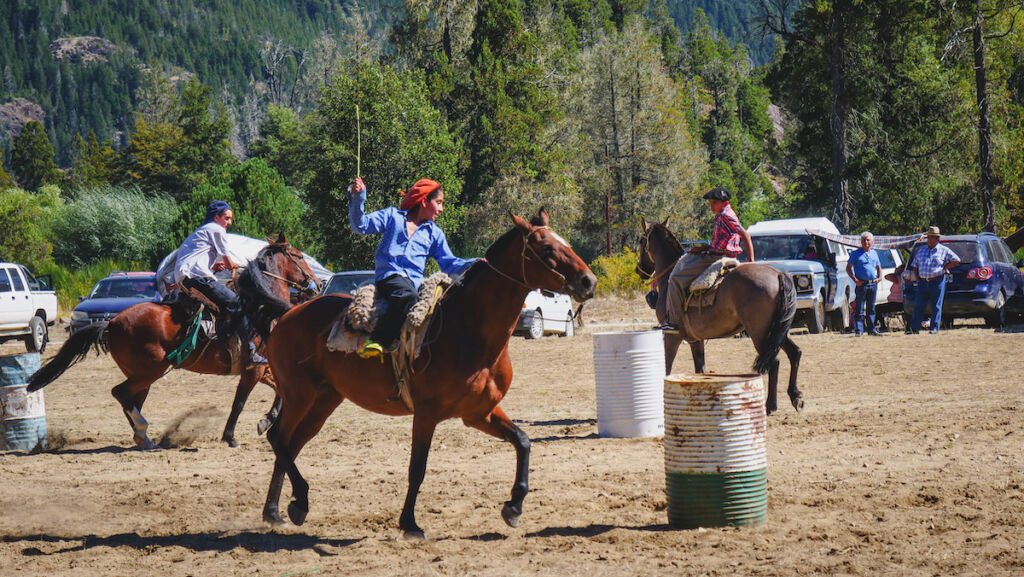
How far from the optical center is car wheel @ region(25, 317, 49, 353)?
96.9ft

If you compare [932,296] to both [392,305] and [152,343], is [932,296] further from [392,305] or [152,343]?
[392,305]

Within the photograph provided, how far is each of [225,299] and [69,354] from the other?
6.16 ft

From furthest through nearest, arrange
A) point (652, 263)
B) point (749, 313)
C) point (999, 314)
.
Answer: point (999, 314) < point (652, 263) < point (749, 313)

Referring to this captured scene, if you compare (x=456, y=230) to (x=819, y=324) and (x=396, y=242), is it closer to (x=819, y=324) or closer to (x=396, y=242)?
(x=819, y=324)

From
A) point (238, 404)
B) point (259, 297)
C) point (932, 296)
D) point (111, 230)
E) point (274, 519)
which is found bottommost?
point (932, 296)

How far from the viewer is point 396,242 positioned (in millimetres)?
8391

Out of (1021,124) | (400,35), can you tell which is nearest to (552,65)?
(400,35)

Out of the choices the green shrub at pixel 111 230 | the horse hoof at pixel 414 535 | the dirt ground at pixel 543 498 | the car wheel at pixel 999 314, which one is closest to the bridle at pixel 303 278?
the dirt ground at pixel 543 498

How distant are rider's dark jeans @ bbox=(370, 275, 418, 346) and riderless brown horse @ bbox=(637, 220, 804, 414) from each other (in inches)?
211

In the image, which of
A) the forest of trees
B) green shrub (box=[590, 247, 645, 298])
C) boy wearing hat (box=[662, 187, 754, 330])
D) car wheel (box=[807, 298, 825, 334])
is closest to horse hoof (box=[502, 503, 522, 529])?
boy wearing hat (box=[662, 187, 754, 330])

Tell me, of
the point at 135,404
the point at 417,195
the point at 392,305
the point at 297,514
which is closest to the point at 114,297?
the point at 135,404

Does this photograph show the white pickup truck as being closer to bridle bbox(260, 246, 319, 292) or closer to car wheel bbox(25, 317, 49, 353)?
car wheel bbox(25, 317, 49, 353)

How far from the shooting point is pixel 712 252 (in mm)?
13633

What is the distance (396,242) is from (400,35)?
5436cm
